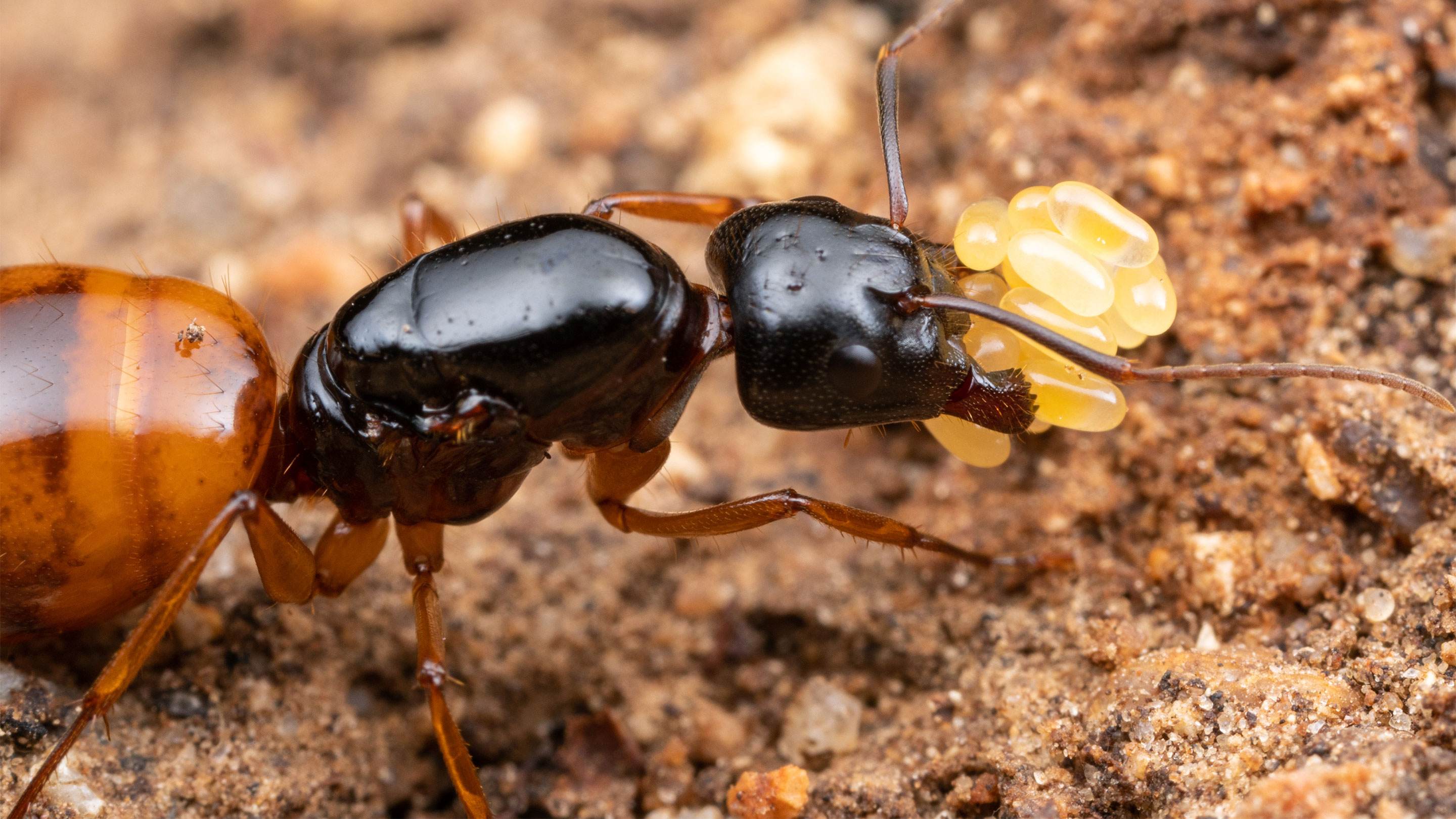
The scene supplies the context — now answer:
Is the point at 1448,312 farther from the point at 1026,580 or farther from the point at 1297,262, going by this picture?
the point at 1026,580

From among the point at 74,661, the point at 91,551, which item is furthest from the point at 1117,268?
the point at 74,661

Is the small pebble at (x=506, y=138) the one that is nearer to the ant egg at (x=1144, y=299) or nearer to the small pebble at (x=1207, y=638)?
the ant egg at (x=1144, y=299)

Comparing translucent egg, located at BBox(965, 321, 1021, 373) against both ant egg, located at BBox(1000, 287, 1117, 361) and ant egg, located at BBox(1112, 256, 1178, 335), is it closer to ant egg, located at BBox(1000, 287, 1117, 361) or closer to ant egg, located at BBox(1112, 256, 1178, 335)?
ant egg, located at BBox(1000, 287, 1117, 361)

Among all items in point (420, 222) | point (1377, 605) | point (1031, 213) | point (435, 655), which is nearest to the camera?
point (1377, 605)

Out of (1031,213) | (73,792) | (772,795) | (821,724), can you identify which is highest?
(1031,213)

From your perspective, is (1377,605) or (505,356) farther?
(505,356)

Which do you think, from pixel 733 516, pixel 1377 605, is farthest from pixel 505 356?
pixel 1377 605

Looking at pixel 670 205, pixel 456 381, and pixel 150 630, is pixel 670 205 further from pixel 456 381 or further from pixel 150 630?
pixel 150 630

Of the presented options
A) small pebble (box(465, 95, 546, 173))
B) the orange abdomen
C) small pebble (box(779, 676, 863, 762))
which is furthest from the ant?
small pebble (box(465, 95, 546, 173))
